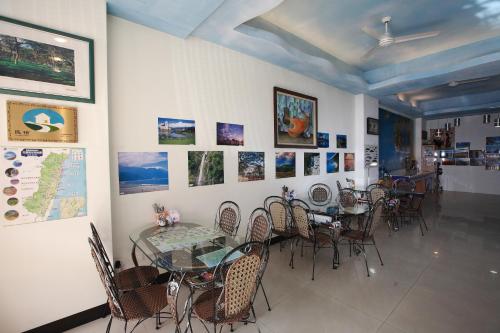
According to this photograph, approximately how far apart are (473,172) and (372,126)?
6226 millimetres

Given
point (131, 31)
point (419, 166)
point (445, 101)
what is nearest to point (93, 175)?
point (131, 31)

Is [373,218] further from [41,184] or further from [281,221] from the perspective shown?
[41,184]

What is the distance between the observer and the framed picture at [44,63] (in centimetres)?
180

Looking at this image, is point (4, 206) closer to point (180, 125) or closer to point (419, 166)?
point (180, 125)

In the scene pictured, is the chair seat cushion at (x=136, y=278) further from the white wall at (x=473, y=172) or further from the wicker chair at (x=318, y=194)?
the white wall at (x=473, y=172)

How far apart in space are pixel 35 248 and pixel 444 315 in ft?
11.9

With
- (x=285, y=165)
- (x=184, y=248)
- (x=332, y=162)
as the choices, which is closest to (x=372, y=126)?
(x=332, y=162)

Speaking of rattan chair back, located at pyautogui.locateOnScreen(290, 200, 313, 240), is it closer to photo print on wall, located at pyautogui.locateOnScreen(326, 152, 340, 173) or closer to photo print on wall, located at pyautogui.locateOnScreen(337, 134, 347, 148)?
photo print on wall, located at pyautogui.locateOnScreen(326, 152, 340, 173)

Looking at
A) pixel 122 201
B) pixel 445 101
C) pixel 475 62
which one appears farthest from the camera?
pixel 445 101

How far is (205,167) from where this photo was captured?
124 inches

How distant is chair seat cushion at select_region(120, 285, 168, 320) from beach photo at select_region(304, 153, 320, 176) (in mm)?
3441

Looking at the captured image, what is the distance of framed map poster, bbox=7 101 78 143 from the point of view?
71.8 inches

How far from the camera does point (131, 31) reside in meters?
2.57

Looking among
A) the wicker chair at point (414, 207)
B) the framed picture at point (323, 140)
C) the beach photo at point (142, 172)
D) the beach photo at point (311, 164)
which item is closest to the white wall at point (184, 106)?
the beach photo at point (142, 172)
